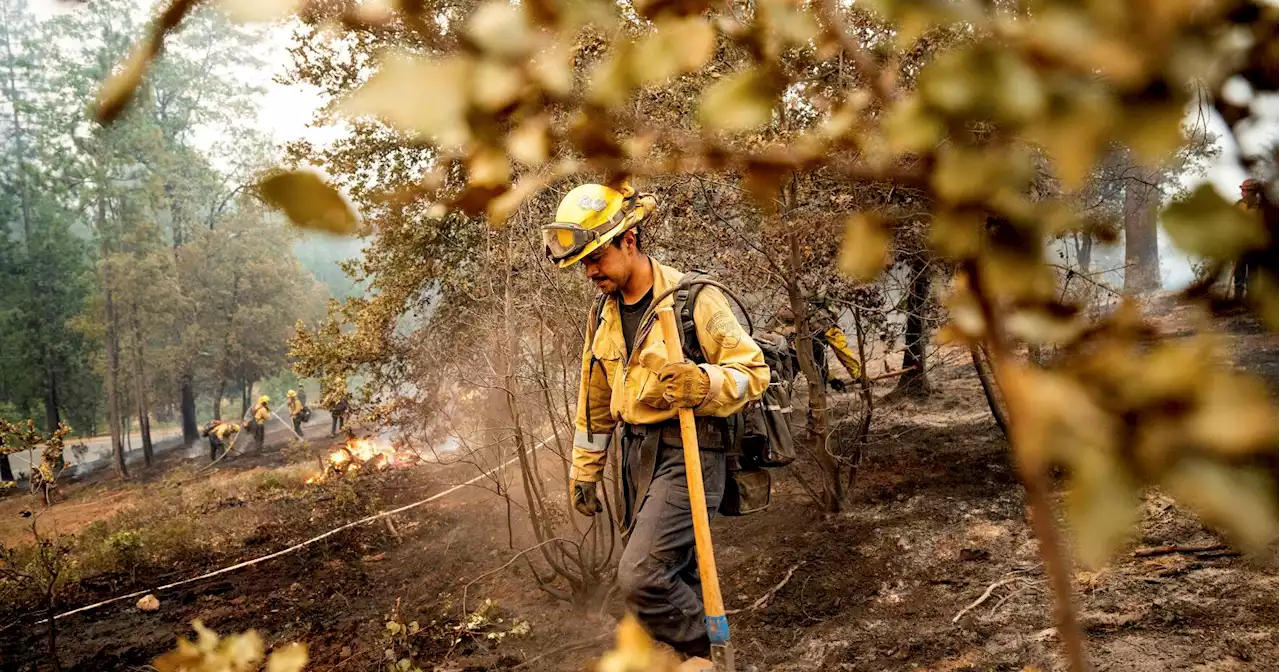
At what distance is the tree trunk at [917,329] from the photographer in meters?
5.48

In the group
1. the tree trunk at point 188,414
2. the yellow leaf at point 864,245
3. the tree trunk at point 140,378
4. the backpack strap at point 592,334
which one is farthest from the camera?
the tree trunk at point 188,414

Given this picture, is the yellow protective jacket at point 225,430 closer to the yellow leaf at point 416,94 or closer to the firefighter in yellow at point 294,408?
the firefighter in yellow at point 294,408

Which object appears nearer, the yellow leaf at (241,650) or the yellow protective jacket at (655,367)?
the yellow leaf at (241,650)

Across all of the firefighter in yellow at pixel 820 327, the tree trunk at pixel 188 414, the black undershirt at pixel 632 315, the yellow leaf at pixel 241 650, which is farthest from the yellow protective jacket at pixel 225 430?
the yellow leaf at pixel 241 650

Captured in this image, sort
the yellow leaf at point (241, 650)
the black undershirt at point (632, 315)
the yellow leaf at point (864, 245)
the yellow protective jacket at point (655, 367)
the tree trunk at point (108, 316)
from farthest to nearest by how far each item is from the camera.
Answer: the tree trunk at point (108, 316) → the black undershirt at point (632, 315) → the yellow protective jacket at point (655, 367) → the yellow leaf at point (241, 650) → the yellow leaf at point (864, 245)

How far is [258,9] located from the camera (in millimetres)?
469

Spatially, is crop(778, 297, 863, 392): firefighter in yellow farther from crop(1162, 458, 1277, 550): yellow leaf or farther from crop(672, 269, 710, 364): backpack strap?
crop(1162, 458, 1277, 550): yellow leaf

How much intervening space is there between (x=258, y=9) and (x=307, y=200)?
139mm

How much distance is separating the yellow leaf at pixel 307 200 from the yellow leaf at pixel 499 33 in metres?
0.14

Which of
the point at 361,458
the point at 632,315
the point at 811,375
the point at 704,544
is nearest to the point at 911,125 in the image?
the point at 704,544

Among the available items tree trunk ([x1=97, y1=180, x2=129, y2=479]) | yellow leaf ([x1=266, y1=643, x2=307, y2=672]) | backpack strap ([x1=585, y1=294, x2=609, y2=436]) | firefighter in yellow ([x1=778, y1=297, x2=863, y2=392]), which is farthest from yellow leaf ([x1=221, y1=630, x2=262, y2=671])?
tree trunk ([x1=97, y1=180, x2=129, y2=479])

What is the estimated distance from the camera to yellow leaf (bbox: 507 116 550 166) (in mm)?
571

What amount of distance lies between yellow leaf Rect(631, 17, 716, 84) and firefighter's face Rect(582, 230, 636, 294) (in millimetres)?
2714

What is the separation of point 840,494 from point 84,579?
30.0 ft
